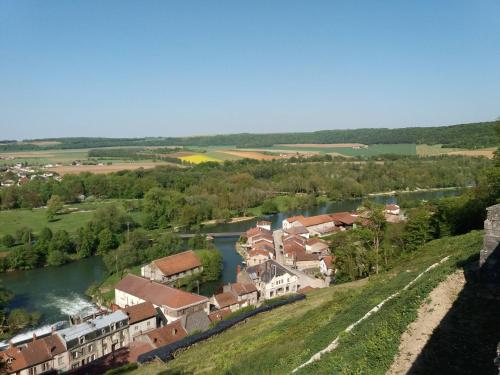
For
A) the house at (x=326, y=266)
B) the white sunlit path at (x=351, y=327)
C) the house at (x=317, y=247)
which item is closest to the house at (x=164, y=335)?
the white sunlit path at (x=351, y=327)

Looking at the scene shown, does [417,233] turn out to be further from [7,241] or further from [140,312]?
[7,241]

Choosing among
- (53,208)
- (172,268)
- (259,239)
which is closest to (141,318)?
(172,268)

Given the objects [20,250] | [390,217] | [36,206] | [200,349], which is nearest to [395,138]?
[390,217]

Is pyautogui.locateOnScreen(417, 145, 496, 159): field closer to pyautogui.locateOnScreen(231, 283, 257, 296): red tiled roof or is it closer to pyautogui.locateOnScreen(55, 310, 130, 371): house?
pyautogui.locateOnScreen(231, 283, 257, 296): red tiled roof

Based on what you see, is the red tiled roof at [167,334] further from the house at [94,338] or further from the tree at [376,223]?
the tree at [376,223]

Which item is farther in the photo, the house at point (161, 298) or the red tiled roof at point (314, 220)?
the red tiled roof at point (314, 220)

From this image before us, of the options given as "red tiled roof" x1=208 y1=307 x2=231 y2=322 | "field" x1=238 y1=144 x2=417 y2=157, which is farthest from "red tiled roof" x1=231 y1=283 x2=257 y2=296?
"field" x1=238 y1=144 x2=417 y2=157
